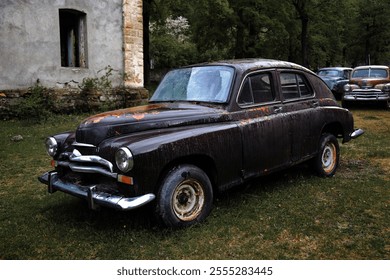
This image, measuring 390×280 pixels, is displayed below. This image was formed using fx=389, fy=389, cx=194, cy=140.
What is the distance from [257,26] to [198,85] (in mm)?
22030

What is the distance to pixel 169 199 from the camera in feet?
12.6

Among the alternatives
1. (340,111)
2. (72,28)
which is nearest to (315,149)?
(340,111)

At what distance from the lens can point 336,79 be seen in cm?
1898

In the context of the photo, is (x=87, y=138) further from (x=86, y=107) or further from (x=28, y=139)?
(x=86, y=107)

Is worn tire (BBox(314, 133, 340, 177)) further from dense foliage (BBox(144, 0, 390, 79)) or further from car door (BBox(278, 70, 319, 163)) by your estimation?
dense foliage (BBox(144, 0, 390, 79))

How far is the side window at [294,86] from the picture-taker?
537 cm

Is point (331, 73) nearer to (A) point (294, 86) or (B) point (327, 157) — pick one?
(B) point (327, 157)

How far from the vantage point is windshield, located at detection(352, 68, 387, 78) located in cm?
1531

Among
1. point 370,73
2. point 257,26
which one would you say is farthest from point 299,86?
point 257,26

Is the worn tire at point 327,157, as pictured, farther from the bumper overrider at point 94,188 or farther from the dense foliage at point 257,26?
the dense foliage at point 257,26

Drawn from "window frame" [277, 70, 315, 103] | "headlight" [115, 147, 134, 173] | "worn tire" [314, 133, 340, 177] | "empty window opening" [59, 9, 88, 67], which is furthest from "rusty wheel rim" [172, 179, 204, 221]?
"empty window opening" [59, 9, 88, 67]

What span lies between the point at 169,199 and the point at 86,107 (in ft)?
29.9

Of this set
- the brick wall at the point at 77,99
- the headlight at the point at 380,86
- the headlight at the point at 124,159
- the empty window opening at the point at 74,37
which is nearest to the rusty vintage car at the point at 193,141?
the headlight at the point at 124,159

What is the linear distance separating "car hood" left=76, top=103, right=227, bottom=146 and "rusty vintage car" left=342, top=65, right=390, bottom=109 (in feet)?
40.3
